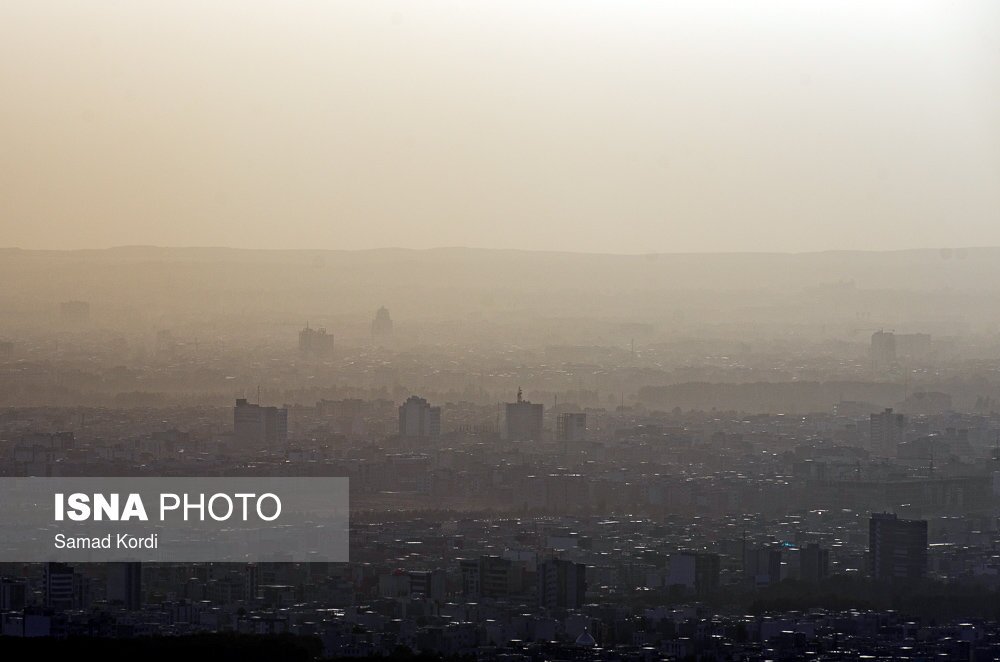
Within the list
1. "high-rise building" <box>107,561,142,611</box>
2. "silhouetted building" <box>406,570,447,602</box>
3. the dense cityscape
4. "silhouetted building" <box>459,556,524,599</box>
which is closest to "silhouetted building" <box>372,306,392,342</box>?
the dense cityscape

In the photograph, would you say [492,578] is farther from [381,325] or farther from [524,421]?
[381,325]

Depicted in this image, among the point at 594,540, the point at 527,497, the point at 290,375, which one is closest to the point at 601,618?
the point at 594,540

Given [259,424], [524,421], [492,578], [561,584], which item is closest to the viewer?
[561,584]

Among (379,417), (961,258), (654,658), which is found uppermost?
(961,258)

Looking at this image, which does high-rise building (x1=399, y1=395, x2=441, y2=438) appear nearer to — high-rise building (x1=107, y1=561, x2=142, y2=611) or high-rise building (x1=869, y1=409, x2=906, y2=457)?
high-rise building (x1=869, y1=409, x2=906, y2=457)

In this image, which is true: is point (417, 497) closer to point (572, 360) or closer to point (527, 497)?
point (527, 497)

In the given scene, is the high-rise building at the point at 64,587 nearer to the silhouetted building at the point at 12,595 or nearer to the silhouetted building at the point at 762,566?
the silhouetted building at the point at 12,595

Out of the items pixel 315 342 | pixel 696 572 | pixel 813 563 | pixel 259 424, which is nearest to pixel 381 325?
pixel 315 342
